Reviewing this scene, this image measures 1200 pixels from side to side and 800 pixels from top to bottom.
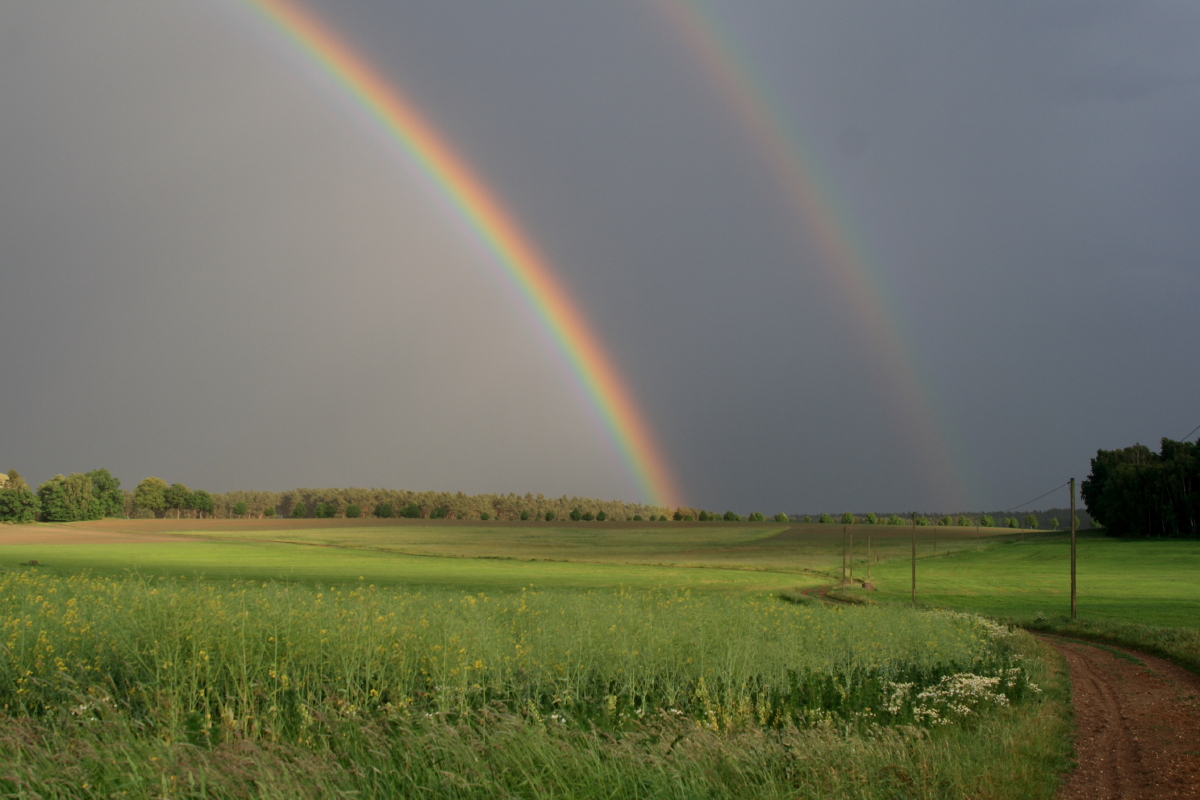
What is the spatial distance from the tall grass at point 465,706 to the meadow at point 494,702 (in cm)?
5

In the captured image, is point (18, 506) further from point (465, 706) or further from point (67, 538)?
point (465, 706)

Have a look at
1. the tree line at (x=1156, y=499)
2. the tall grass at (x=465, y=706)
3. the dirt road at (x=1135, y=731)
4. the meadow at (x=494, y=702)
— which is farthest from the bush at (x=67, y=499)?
the tree line at (x=1156, y=499)

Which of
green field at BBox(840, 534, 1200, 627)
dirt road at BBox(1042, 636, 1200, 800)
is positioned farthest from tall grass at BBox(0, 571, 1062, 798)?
green field at BBox(840, 534, 1200, 627)

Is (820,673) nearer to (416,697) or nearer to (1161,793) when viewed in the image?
(1161,793)

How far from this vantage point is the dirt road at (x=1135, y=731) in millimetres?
10094

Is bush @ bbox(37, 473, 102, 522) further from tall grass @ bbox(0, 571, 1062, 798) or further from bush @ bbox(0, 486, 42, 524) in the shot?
tall grass @ bbox(0, 571, 1062, 798)

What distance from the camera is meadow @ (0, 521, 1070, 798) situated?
720cm

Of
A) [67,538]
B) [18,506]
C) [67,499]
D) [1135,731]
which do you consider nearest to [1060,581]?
[1135,731]

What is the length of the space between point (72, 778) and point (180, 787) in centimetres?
96

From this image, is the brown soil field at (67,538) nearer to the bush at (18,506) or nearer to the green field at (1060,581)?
the bush at (18,506)

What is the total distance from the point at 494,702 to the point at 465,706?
38 cm

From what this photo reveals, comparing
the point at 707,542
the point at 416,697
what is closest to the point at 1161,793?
the point at 416,697

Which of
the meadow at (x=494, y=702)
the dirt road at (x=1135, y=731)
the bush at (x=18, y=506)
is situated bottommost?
the bush at (x=18, y=506)

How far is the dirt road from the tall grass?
0.62m
